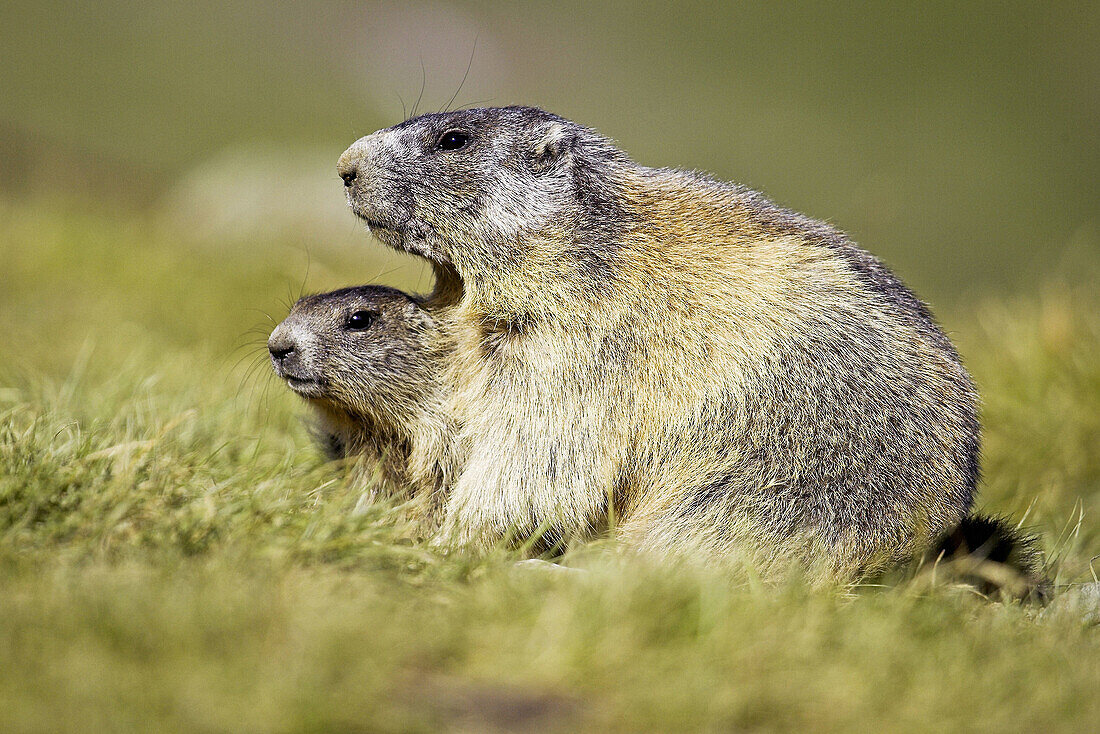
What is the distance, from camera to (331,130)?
105 ft

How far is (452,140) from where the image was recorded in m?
5.29

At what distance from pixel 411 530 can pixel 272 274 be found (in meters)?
5.92

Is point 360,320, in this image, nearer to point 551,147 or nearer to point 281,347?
point 281,347

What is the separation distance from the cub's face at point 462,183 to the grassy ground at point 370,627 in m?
1.39

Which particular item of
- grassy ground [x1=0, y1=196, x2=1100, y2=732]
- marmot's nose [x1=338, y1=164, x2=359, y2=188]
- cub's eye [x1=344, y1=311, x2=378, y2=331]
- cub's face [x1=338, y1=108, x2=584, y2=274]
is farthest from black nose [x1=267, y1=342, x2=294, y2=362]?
marmot's nose [x1=338, y1=164, x2=359, y2=188]

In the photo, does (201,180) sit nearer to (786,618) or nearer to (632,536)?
(632,536)

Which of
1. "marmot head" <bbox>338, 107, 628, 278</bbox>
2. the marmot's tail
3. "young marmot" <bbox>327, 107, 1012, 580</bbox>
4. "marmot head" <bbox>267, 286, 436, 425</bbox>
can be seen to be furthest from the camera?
"marmot head" <bbox>267, 286, 436, 425</bbox>

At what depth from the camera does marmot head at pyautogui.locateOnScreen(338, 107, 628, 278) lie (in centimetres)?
507

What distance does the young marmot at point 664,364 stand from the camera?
452 cm

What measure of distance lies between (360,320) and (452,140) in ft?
3.70

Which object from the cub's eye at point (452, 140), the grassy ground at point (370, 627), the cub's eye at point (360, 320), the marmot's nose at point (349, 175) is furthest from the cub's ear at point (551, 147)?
the grassy ground at point (370, 627)

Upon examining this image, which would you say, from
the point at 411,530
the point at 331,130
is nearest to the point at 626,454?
the point at 411,530

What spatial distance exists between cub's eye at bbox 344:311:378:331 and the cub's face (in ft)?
1.46

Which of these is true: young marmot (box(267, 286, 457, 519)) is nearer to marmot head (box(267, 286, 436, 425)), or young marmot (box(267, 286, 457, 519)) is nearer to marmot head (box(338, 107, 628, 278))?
marmot head (box(267, 286, 436, 425))
